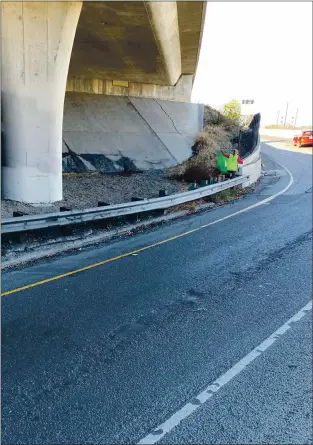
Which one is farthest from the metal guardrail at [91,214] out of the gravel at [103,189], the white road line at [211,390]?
the white road line at [211,390]

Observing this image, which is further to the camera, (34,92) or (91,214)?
(34,92)

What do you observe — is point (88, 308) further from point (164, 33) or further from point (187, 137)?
point (187, 137)

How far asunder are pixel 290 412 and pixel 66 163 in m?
13.7

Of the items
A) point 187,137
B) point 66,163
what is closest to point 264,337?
point 66,163

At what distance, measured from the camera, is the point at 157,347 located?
13.4 feet

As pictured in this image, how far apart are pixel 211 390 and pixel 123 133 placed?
614 inches

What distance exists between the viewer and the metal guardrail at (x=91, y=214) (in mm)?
6969

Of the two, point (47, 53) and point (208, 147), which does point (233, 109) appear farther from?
point (47, 53)

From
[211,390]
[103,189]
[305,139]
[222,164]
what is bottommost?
[211,390]

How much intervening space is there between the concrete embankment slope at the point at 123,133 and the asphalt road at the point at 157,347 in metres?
9.39

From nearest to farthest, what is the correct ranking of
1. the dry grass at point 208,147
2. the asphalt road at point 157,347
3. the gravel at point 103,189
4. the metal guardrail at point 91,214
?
the asphalt road at point 157,347 → the metal guardrail at point 91,214 → the gravel at point 103,189 → the dry grass at point 208,147

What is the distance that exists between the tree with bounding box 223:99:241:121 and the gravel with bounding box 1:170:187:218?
1528cm

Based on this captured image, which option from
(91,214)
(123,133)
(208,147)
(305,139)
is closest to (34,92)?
(91,214)

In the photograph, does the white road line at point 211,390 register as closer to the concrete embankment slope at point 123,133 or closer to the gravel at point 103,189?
the gravel at point 103,189
